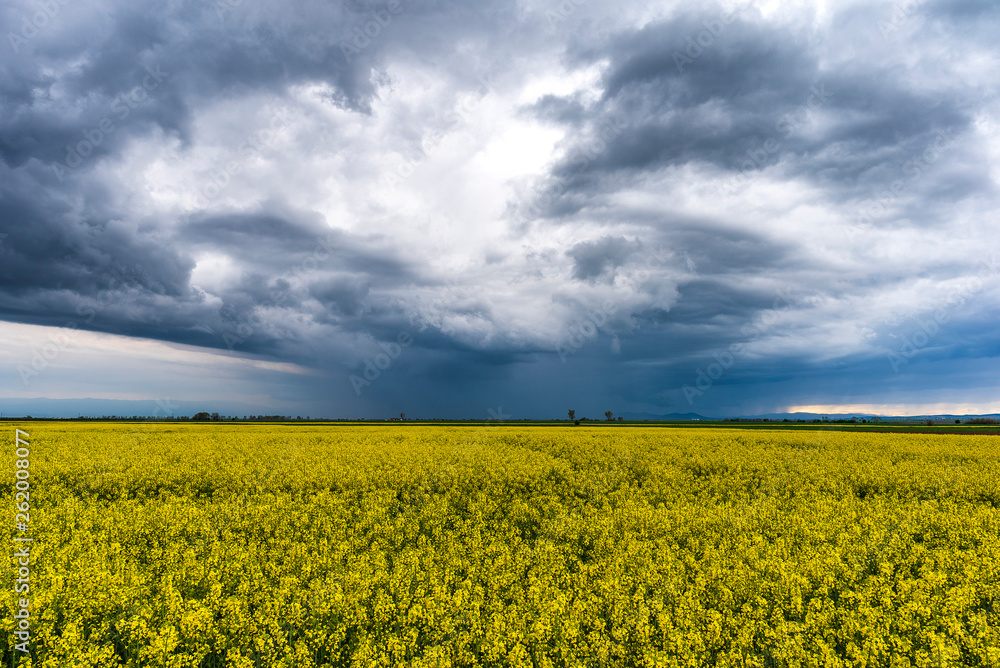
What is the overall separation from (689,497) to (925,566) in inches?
295

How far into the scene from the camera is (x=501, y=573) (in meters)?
9.09

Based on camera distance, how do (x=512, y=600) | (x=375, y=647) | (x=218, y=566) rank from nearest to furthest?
(x=375, y=647), (x=512, y=600), (x=218, y=566)

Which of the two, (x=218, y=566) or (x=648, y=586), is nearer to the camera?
(x=648, y=586)

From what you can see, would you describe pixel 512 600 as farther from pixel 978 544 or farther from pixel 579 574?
pixel 978 544

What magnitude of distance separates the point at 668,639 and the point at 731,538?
5829 millimetres

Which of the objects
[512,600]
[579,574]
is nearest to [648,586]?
[579,574]

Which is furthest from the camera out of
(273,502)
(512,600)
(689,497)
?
(689,497)

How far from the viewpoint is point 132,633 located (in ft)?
22.5

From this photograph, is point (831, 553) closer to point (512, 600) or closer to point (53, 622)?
point (512, 600)

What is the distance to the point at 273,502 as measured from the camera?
49.2ft

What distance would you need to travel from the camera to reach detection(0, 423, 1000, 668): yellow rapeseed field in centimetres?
667

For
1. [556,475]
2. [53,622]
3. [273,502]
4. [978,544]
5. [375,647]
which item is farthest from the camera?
[556,475]

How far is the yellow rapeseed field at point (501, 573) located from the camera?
263 inches

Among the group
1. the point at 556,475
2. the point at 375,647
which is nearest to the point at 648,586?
the point at 375,647
